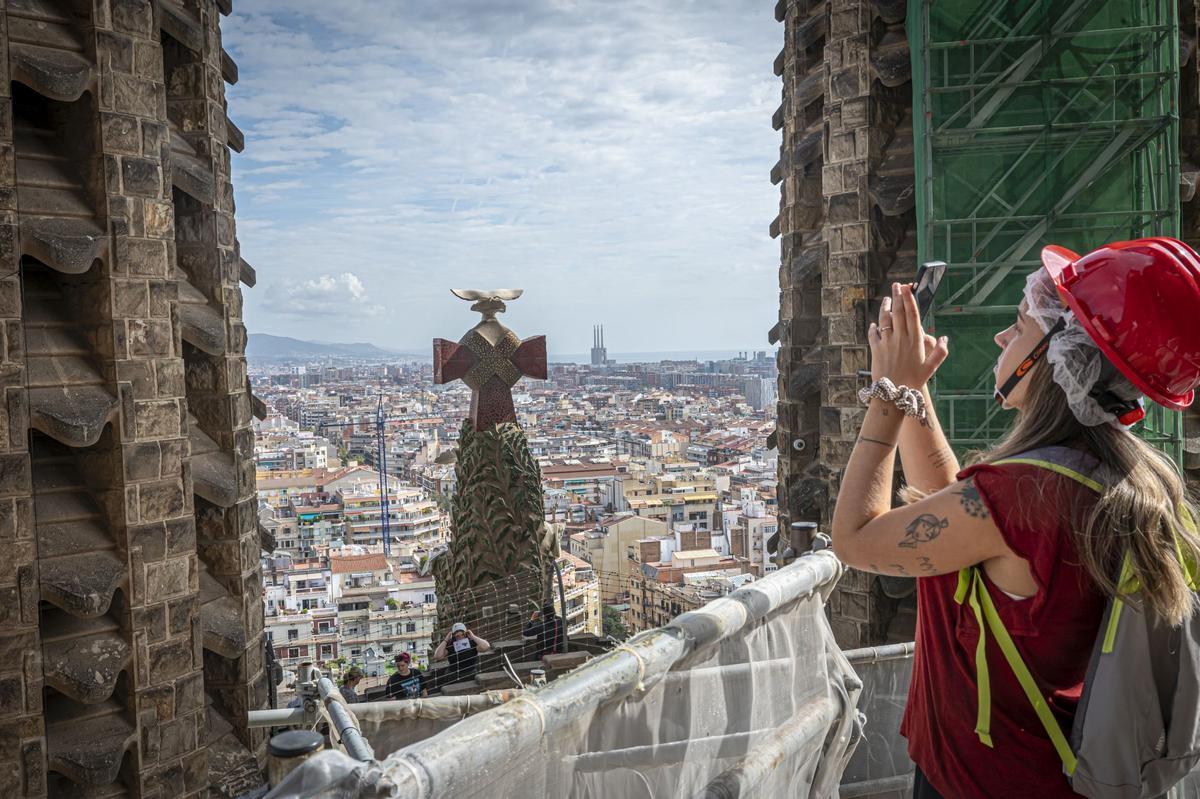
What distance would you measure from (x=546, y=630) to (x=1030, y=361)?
8486mm

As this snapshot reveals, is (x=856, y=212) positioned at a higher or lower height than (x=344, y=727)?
higher

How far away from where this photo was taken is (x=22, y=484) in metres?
4.12

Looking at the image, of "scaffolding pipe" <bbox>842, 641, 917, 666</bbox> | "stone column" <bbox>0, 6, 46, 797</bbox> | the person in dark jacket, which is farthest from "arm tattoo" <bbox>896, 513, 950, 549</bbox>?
the person in dark jacket

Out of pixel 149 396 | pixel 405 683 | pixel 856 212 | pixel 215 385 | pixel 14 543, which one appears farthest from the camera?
pixel 856 212

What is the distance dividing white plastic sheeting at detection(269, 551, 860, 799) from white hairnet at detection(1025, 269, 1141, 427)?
73cm

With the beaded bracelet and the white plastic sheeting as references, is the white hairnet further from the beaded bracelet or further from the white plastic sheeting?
the white plastic sheeting

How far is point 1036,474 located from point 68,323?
13.3ft

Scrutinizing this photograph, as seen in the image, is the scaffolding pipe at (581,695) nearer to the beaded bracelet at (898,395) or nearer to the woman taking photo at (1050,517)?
the woman taking photo at (1050,517)

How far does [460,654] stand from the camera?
852cm

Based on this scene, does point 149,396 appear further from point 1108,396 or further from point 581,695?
point 1108,396

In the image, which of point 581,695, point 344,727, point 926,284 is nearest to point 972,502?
point 926,284

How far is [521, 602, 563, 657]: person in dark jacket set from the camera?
9.91m

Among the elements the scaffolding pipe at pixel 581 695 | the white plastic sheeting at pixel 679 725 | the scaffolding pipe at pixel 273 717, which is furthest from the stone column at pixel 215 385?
the scaffolding pipe at pixel 581 695

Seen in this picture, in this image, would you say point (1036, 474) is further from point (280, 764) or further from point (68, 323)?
point (68, 323)
